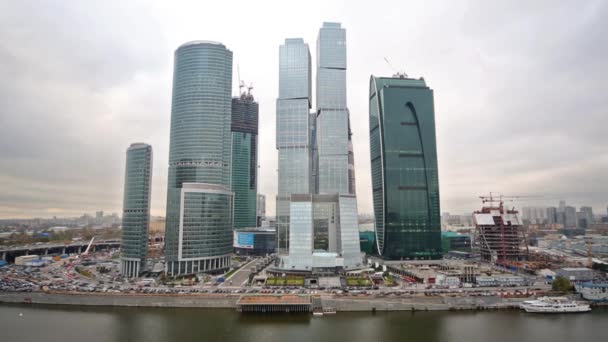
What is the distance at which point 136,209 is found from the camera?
→ 11006cm

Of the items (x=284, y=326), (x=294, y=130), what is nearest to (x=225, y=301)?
(x=284, y=326)

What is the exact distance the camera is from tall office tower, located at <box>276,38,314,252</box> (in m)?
142

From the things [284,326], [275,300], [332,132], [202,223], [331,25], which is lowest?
[284,326]

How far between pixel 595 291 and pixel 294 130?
10126 centimetres

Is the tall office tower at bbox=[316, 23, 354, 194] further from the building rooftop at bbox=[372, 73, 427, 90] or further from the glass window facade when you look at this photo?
the glass window facade

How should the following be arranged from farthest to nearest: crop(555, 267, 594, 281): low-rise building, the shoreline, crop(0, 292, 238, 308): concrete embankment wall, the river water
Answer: crop(555, 267, 594, 281): low-rise building < crop(0, 292, 238, 308): concrete embankment wall < the shoreline < the river water

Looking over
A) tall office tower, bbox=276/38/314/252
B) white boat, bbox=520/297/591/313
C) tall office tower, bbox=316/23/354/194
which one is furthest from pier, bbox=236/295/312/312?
tall office tower, bbox=316/23/354/194

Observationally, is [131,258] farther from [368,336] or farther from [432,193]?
[432,193]

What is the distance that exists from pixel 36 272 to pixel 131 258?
32.7 m

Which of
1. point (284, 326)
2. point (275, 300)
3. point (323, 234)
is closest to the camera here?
point (284, 326)

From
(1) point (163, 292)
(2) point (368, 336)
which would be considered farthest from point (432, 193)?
(1) point (163, 292)

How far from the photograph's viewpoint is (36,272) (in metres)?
112

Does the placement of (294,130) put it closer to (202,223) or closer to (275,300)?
(202,223)

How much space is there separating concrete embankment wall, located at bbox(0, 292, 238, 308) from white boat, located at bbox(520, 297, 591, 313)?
5937 cm
